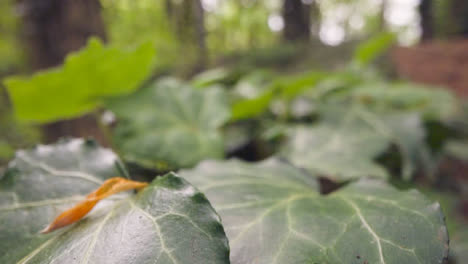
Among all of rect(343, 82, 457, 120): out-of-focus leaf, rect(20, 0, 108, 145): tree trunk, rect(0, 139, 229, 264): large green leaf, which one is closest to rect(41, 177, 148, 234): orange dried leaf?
rect(0, 139, 229, 264): large green leaf

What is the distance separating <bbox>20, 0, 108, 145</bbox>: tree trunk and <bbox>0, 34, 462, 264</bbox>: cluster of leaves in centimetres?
75

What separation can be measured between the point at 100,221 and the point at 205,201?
0.12 meters

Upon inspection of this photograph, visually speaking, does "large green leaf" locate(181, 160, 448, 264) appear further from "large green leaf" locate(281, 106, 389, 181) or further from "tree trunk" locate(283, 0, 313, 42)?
"tree trunk" locate(283, 0, 313, 42)

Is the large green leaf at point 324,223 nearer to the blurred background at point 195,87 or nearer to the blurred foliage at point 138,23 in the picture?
the blurred background at point 195,87

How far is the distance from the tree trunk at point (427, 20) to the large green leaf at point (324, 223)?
6.01 metres

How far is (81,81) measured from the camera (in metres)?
0.69

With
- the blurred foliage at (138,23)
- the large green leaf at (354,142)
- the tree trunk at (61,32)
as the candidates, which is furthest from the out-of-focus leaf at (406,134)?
the blurred foliage at (138,23)

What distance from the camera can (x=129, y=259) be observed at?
266 mm

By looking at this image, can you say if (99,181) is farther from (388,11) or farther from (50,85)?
(388,11)

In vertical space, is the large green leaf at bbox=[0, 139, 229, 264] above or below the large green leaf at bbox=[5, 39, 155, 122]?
below

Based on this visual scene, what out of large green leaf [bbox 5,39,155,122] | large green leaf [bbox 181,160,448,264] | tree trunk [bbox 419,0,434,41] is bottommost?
tree trunk [bbox 419,0,434,41]

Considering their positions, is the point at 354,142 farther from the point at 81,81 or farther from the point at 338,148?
the point at 81,81

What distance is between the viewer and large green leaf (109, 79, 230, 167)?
0.63 m

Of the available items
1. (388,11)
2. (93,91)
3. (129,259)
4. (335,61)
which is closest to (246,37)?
(335,61)
